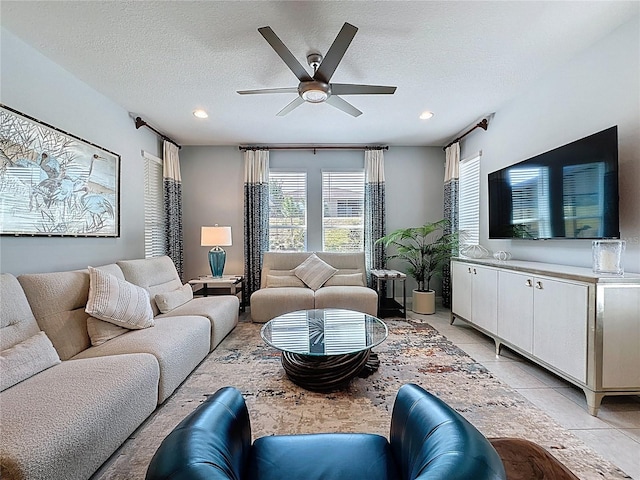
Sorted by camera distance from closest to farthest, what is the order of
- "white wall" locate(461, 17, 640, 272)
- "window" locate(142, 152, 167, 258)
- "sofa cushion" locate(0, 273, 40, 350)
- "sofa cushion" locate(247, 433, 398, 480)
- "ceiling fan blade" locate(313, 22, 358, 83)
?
1. "sofa cushion" locate(247, 433, 398, 480)
2. "sofa cushion" locate(0, 273, 40, 350)
3. "ceiling fan blade" locate(313, 22, 358, 83)
4. "white wall" locate(461, 17, 640, 272)
5. "window" locate(142, 152, 167, 258)

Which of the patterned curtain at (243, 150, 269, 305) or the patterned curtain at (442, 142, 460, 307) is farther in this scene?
the patterned curtain at (243, 150, 269, 305)

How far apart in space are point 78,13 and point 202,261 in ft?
11.4

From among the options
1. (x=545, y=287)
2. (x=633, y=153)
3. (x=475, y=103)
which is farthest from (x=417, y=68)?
(x=545, y=287)

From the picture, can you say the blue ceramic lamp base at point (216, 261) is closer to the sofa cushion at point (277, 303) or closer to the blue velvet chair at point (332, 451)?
the sofa cushion at point (277, 303)

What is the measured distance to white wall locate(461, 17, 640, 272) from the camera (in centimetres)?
200

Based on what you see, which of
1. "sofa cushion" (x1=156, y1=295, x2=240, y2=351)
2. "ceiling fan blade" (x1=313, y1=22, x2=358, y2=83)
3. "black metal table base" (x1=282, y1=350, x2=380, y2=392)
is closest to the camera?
"ceiling fan blade" (x1=313, y1=22, x2=358, y2=83)

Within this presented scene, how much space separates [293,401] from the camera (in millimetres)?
1977

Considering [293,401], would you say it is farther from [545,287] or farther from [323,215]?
[323,215]

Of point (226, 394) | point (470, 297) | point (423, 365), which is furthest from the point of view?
point (470, 297)

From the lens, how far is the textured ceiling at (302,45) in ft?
6.24

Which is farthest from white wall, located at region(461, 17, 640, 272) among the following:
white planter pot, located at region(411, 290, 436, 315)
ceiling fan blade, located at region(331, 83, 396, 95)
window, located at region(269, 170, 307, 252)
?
window, located at region(269, 170, 307, 252)

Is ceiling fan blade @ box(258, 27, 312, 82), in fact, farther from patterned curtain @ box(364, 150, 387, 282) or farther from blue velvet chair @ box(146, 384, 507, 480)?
patterned curtain @ box(364, 150, 387, 282)

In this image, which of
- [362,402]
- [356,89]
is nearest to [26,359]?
[362,402]

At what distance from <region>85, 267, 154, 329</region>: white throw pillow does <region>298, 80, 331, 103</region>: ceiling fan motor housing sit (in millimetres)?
2124
